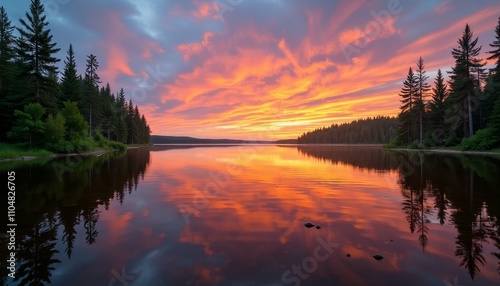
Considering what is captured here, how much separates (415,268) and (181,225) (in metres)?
7.02

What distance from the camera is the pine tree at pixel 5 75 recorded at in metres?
45.3

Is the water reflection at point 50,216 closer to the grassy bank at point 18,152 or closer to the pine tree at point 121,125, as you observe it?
the grassy bank at point 18,152

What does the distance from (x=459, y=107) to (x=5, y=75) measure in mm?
94616

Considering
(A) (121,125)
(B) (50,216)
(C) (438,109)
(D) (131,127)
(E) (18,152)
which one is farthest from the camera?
(D) (131,127)

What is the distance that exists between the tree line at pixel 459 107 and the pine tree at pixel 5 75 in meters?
83.9

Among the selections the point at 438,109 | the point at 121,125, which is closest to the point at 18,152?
the point at 121,125

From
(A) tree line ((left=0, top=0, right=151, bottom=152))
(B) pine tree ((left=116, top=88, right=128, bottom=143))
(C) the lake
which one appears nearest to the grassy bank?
(A) tree line ((left=0, top=0, right=151, bottom=152))

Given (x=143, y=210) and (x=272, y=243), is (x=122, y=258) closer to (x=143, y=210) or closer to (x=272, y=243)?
(x=272, y=243)

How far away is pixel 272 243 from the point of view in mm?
7340

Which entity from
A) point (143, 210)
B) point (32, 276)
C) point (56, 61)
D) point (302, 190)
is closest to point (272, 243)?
point (32, 276)

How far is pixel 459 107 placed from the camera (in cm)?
5566

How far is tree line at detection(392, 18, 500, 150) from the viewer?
4838 cm

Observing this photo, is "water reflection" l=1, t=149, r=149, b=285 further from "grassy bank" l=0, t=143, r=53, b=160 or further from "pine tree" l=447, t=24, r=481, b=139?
"pine tree" l=447, t=24, r=481, b=139

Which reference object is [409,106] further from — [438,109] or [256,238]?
[256,238]
